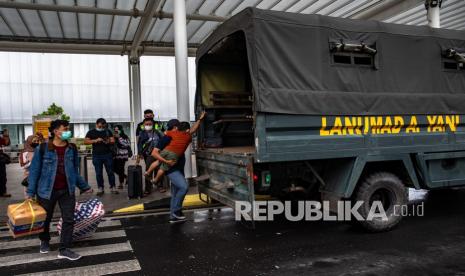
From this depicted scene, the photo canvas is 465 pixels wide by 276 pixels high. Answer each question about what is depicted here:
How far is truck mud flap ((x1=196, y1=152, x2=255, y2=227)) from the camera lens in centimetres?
480

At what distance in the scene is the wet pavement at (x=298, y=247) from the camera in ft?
13.9

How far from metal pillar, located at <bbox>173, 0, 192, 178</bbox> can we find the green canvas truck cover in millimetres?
3399

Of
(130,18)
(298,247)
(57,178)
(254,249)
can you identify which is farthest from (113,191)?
(130,18)

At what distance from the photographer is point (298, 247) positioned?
4.97 meters

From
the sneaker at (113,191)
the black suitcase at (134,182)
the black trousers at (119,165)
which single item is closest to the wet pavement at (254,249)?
the black suitcase at (134,182)

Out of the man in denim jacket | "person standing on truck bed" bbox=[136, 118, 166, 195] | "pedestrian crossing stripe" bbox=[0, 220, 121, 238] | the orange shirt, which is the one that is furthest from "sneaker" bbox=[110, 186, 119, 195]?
the man in denim jacket

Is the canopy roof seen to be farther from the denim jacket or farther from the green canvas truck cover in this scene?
the denim jacket

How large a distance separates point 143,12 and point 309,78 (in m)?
9.83

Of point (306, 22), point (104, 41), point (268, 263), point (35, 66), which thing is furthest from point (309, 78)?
point (35, 66)

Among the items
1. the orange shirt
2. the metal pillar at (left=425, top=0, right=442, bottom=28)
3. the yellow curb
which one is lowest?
the yellow curb

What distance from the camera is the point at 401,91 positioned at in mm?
5508

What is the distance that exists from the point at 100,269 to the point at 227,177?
6.70 feet

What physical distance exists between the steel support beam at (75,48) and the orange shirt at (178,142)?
12876 mm

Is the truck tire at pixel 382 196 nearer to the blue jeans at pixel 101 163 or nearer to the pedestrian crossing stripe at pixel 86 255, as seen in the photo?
the pedestrian crossing stripe at pixel 86 255
